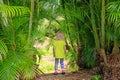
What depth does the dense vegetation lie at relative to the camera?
4.34 meters

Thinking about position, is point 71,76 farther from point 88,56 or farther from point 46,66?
point 46,66

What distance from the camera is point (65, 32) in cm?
664


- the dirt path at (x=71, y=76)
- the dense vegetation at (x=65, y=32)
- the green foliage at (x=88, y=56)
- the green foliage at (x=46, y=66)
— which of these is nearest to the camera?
the dense vegetation at (x=65, y=32)

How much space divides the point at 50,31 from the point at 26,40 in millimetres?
2639

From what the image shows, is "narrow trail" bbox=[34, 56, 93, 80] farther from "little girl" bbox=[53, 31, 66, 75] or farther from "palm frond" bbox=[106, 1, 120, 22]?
"palm frond" bbox=[106, 1, 120, 22]

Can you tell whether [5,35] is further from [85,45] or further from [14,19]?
[85,45]

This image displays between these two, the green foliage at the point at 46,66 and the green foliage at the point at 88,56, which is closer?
the green foliage at the point at 88,56

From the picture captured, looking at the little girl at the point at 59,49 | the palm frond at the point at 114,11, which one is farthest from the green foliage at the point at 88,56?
the palm frond at the point at 114,11

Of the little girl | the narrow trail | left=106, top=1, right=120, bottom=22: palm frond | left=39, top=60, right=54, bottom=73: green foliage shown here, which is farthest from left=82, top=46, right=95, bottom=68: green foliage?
left=39, top=60, right=54, bottom=73: green foliage

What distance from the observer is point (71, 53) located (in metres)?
7.27

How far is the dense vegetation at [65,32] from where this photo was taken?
4344 millimetres

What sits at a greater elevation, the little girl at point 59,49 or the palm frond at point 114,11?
the palm frond at point 114,11

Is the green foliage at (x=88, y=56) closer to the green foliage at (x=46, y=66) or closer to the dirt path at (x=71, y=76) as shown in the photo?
the dirt path at (x=71, y=76)

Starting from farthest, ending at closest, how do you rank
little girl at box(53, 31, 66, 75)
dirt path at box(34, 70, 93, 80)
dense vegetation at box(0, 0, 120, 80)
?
little girl at box(53, 31, 66, 75) < dirt path at box(34, 70, 93, 80) < dense vegetation at box(0, 0, 120, 80)
